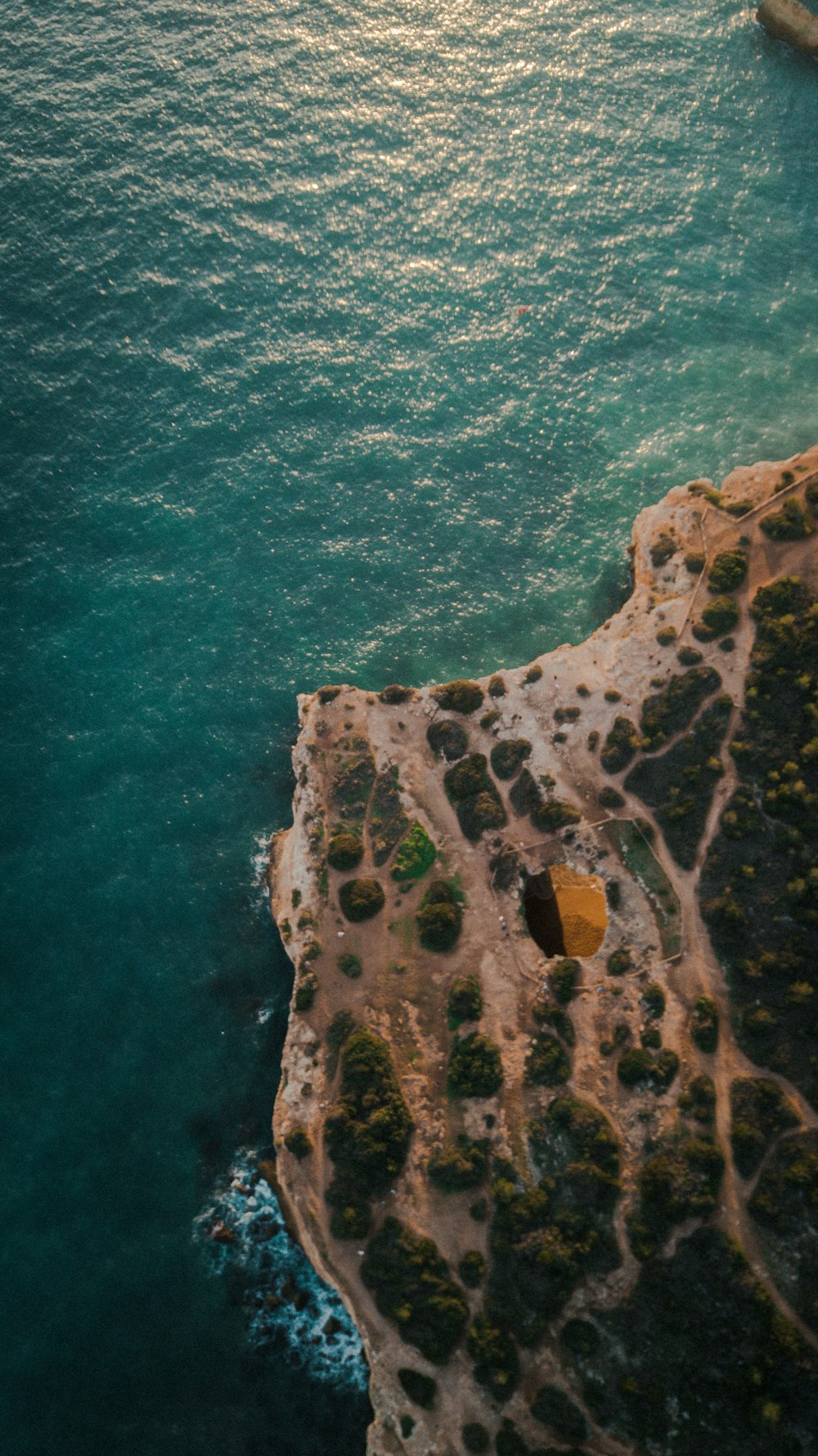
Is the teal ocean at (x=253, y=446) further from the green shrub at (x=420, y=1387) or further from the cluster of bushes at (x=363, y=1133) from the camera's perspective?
the cluster of bushes at (x=363, y=1133)

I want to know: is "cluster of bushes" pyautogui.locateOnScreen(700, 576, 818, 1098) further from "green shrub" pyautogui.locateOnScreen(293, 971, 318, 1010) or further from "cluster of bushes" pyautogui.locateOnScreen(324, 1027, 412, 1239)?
"green shrub" pyautogui.locateOnScreen(293, 971, 318, 1010)

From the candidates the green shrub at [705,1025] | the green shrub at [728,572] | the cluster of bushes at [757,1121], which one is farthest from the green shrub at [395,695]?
the cluster of bushes at [757,1121]

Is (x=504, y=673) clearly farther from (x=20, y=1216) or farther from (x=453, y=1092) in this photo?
(x=20, y=1216)

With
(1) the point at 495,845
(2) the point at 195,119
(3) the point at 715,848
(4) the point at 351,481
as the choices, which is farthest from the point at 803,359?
(2) the point at 195,119

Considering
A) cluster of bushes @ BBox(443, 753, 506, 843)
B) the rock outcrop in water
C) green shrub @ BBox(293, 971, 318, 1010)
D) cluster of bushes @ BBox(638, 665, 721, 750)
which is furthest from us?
the rock outcrop in water

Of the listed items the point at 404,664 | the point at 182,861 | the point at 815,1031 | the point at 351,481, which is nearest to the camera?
the point at 815,1031

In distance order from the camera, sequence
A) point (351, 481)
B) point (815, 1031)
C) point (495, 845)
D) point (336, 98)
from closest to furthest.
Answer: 1. point (815, 1031)
2. point (495, 845)
3. point (351, 481)
4. point (336, 98)

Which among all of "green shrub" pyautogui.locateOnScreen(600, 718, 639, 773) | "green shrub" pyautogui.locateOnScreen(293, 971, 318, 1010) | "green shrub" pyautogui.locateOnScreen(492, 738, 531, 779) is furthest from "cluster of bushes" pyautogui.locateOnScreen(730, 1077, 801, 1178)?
"green shrub" pyautogui.locateOnScreen(293, 971, 318, 1010)
